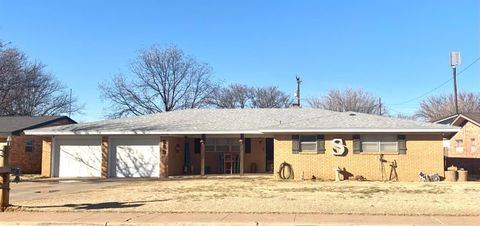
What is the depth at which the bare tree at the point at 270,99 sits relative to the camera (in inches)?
2798

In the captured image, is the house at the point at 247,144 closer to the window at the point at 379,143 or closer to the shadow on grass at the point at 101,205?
the window at the point at 379,143

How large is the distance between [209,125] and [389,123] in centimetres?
962

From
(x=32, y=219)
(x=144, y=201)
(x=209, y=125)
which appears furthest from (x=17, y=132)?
(x=32, y=219)

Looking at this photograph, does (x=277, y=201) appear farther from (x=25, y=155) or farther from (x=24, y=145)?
(x=24, y=145)

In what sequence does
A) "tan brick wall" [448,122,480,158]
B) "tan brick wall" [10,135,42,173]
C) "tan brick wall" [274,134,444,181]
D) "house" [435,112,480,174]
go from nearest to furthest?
"tan brick wall" [274,134,444,181]
"tan brick wall" [10,135,42,173]
"house" [435,112,480,174]
"tan brick wall" [448,122,480,158]

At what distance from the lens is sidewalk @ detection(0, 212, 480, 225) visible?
11.0 m

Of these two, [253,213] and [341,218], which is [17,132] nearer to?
[253,213]

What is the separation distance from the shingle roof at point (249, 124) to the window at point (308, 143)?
0.60 metres

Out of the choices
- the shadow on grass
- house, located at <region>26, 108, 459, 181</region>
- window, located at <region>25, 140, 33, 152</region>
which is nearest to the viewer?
the shadow on grass

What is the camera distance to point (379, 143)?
25.0m

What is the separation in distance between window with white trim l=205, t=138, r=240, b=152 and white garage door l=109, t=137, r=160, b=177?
12.6ft

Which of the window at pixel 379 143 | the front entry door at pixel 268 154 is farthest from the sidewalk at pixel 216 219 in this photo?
the front entry door at pixel 268 154

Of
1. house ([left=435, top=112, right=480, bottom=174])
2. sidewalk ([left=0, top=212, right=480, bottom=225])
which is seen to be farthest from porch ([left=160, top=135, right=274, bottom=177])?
sidewalk ([left=0, top=212, right=480, bottom=225])

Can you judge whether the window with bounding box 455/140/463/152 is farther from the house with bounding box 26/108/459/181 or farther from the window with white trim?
the window with white trim
